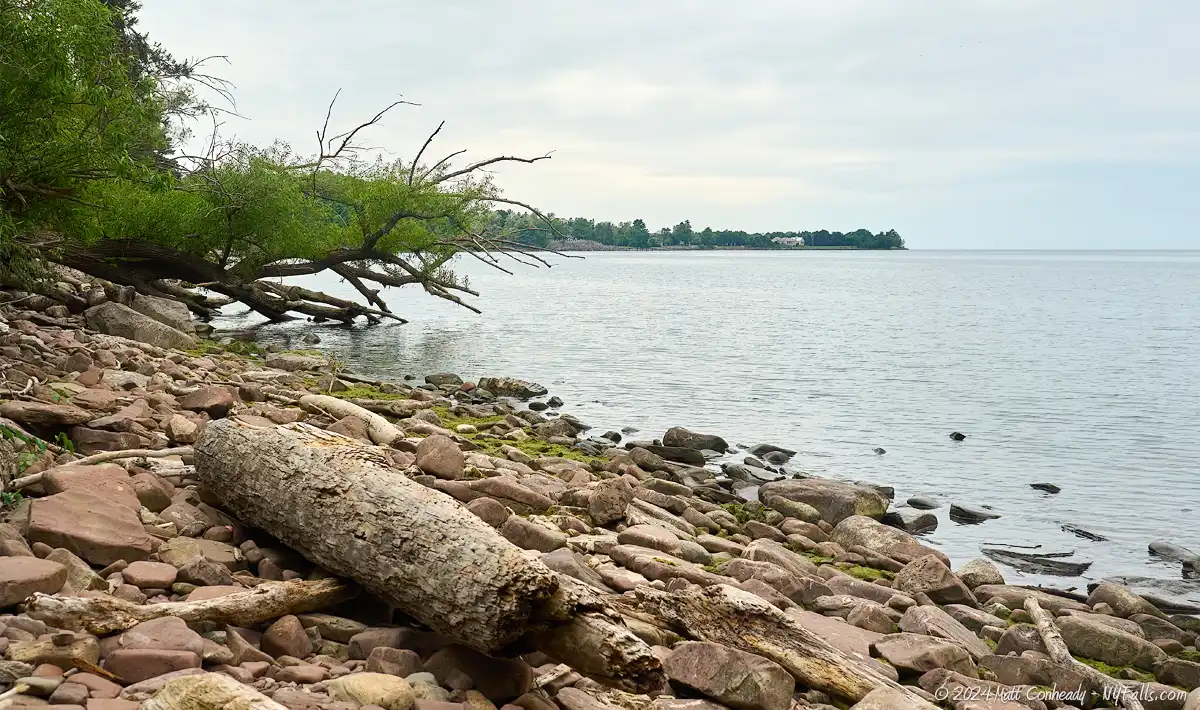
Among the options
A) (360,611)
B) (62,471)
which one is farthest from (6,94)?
(360,611)

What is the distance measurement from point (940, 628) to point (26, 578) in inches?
251

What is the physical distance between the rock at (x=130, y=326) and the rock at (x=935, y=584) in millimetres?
15469

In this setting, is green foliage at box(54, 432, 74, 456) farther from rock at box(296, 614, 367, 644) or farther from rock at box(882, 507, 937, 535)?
rock at box(882, 507, 937, 535)

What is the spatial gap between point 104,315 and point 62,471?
14830mm

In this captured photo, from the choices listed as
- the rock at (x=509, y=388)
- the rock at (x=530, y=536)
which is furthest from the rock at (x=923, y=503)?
the rock at (x=509, y=388)

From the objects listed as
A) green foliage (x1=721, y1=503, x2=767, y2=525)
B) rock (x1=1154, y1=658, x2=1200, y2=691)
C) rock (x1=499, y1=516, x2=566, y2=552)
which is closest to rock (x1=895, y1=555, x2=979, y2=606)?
rock (x1=1154, y1=658, x2=1200, y2=691)

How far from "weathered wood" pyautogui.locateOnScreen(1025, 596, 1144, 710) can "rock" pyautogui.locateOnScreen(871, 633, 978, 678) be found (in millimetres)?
956

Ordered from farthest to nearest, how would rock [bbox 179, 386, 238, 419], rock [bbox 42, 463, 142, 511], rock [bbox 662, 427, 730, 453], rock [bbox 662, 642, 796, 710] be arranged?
rock [bbox 662, 427, 730, 453] < rock [bbox 179, 386, 238, 419] < rock [bbox 42, 463, 142, 511] < rock [bbox 662, 642, 796, 710]

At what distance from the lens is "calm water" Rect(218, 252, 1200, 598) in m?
15.4

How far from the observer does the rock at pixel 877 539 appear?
11305 mm

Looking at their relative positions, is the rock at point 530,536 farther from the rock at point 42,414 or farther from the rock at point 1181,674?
the rock at point 1181,674

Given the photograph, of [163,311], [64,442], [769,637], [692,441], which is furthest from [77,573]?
[163,311]

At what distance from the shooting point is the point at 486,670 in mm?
5039

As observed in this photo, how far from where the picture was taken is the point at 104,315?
774 inches
